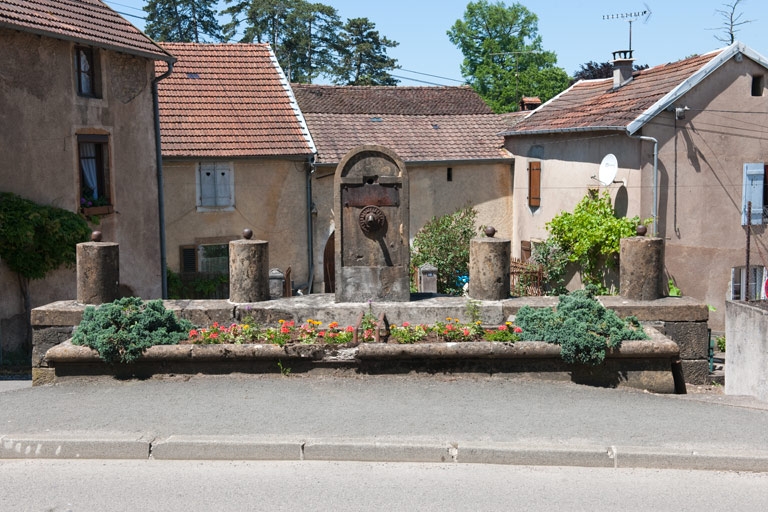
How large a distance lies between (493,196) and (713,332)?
7.64m

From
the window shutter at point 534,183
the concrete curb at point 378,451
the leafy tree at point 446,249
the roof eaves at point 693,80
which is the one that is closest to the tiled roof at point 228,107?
the leafy tree at point 446,249

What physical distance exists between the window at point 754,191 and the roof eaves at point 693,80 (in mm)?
2324

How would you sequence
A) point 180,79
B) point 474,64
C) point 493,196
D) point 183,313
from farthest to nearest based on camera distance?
point 474,64 → point 493,196 → point 180,79 → point 183,313

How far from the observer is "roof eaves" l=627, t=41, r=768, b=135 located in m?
18.2

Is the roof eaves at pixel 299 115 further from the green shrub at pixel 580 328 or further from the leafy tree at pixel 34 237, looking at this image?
the green shrub at pixel 580 328

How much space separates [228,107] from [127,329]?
14.4 m

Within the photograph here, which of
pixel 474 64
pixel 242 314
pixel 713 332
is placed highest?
pixel 474 64

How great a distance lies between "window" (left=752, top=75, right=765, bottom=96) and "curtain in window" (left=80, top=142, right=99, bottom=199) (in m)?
14.7

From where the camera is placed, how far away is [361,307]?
10.4 metres

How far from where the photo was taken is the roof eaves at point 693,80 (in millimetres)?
18188

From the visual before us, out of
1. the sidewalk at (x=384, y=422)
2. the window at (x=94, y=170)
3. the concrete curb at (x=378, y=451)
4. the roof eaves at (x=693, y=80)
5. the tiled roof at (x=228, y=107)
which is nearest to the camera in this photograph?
the concrete curb at (x=378, y=451)

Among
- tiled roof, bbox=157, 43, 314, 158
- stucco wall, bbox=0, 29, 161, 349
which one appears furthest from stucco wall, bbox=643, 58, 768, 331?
stucco wall, bbox=0, 29, 161, 349

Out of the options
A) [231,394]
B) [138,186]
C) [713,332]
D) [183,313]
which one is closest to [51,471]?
[231,394]

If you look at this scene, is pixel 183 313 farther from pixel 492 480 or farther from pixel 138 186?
pixel 138 186
